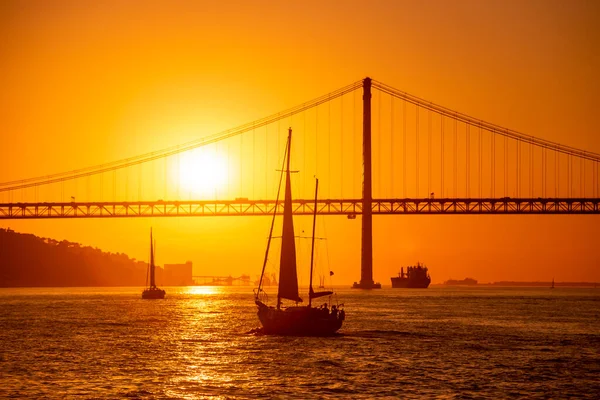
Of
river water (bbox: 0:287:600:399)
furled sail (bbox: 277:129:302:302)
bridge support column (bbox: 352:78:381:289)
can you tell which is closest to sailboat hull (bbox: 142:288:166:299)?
bridge support column (bbox: 352:78:381:289)

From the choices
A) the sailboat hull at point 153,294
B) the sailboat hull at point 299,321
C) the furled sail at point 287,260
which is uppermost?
the furled sail at point 287,260

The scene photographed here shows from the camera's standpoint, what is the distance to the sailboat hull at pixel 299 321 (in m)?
50.7

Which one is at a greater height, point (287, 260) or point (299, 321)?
point (287, 260)

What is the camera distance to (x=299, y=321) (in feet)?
A: 166

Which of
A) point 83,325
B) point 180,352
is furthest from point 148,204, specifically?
point 180,352

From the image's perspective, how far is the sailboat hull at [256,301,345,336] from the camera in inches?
1997

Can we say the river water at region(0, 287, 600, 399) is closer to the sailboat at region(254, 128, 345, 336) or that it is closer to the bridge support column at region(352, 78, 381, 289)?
the sailboat at region(254, 128, 345, 336)

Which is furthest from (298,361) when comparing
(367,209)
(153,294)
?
(153,294)

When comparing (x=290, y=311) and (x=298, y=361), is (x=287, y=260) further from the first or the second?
(x=298, y=361)

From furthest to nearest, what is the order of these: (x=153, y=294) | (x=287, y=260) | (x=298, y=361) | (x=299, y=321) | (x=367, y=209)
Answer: (x=153, y=294)
(x=367, y=209)
(x=299, y=321)
(x=287, y=260)
(x=298, y=361)

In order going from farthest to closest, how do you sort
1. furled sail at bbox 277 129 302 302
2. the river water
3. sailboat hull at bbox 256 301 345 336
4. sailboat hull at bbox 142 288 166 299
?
sailboat hull at bbox 142 288 166 299
sailboat hull at bbox 256 301 345 336
furled sail at bbox 277 129 302 302
the river water

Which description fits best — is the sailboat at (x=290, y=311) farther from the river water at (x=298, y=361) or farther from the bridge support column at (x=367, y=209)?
the bridge support column at (x=367, y=209)

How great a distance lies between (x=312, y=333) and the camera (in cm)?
5156

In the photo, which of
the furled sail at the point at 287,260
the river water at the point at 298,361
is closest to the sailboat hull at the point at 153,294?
the river water at the point at 298,361
